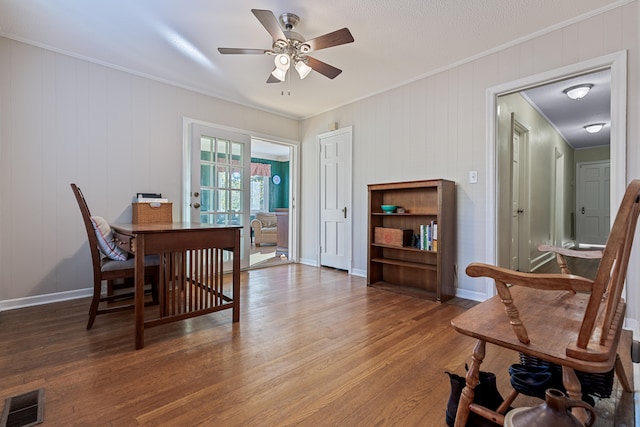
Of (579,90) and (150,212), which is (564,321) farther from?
(579,90)

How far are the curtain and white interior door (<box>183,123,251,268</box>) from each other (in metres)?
4.28

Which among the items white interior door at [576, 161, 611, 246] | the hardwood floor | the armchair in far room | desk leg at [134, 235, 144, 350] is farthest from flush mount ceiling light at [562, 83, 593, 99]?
the armchair in far room

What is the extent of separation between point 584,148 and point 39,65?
9981 millimetres

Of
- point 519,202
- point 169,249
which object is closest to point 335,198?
point 519,202

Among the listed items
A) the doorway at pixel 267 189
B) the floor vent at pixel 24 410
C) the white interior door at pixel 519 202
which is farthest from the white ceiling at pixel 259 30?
the doorway at pixel 267 189

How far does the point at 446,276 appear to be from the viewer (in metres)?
3.03

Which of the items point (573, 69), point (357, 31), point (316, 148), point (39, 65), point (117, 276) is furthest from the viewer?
point (316, 148)

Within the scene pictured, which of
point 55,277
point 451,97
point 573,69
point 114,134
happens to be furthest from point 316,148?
point 55,277

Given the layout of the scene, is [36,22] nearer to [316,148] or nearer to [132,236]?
[132,236]

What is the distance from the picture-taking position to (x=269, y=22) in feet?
6.91

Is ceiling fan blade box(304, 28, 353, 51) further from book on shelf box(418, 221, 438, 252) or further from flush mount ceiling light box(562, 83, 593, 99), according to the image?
flush mount ceiling light box(562, 83, 593, 99)

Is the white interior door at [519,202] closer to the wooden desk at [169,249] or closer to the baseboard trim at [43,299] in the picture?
the wooden desk at [169,249]

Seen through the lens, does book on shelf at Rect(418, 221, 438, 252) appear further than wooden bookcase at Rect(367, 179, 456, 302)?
Yes

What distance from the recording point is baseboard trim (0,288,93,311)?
2.65 metres
